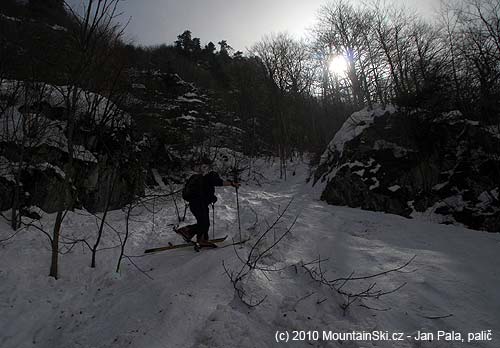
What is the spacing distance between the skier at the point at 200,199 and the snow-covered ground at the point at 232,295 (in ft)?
1.66

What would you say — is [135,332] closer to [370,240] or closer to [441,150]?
[370,240]

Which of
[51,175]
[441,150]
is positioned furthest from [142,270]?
[441,150]

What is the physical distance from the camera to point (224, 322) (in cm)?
256

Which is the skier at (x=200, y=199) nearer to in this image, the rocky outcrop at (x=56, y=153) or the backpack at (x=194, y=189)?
the backpack at (x=194, y=189)

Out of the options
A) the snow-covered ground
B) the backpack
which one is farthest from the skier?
the snow-covered ground

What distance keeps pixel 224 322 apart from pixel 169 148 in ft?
49.0

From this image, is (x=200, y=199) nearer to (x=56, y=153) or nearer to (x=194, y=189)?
(x=194, y=189)

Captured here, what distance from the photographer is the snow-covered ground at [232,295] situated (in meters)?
2.60

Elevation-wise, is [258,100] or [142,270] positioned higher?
[258,100]

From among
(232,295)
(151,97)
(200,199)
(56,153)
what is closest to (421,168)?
(200,199)

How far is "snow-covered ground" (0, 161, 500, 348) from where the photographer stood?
260 cm

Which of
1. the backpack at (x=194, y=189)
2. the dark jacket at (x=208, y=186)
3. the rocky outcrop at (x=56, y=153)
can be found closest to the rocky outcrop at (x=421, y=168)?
the dark jacket at (x=208, y=186)

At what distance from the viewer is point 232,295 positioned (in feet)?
9.90

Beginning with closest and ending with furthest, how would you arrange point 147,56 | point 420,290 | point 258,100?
point 420,290
point 258,100
point 147,56
